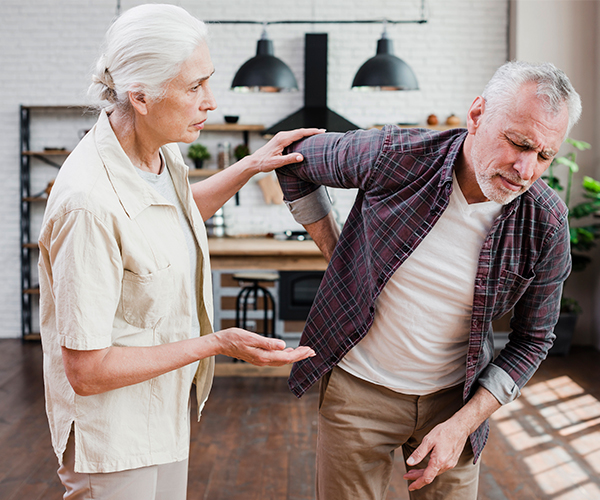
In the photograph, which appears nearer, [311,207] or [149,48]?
[149,48]

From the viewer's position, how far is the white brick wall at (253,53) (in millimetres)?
5727

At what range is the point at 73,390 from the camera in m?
1.20

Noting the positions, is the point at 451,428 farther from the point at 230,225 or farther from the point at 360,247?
the point at 230,225

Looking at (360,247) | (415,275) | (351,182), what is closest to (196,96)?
(351,182)

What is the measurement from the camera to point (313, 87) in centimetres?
573

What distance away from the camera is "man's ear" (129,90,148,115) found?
46.1 inches

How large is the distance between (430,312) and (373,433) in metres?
0.37

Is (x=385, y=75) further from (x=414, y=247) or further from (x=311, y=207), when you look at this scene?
(x=414, y=247)

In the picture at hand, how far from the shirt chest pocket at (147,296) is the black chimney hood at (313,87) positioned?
14.6 ft

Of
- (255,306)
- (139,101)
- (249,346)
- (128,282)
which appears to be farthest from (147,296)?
(255,306)

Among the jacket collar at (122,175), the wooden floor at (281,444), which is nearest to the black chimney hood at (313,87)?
the wooden floor at (281,444)

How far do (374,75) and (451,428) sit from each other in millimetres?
3582

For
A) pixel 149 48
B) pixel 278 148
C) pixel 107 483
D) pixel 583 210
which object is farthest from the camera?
pixel 583 210

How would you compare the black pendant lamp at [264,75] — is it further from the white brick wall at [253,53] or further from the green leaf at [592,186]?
the green leaf at [592,186]
